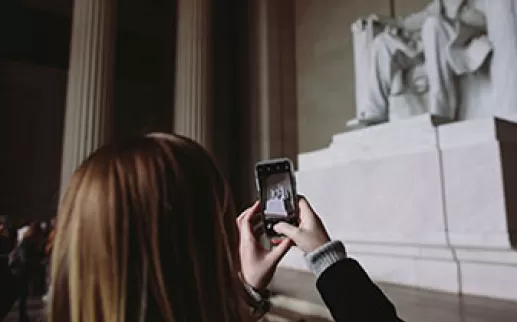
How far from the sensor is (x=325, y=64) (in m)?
6.73

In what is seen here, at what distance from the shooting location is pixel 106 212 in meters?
0.66

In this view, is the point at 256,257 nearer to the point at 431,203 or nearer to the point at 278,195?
the point at 278,195

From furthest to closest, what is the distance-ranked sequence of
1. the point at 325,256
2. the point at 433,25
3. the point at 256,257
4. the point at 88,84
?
the point at 88,84 → the point at 433,25 → the point at 256,257 → the point at 325,256

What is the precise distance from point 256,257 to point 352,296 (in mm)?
287

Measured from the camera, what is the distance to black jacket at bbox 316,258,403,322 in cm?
71

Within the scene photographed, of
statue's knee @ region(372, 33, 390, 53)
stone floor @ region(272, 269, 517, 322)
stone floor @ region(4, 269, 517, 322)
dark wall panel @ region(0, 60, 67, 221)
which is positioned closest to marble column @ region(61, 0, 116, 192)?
dark wall panel @ region(0, 60, 67, 221)

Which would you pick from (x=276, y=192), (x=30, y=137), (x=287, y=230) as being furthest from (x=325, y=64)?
(x=287, y=230)

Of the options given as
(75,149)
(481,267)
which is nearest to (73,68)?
(75,149)

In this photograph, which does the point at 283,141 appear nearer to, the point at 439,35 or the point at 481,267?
the point at 439,35

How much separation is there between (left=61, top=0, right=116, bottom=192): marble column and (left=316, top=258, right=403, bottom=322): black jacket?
17.1 ft

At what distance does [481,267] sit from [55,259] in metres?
2.47

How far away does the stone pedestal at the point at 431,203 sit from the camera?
2.54 m

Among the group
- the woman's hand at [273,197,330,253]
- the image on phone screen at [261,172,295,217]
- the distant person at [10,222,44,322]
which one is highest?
the image on phone screen at [261,172,295,217]

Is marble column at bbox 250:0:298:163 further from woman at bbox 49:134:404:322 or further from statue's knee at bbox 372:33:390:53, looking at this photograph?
woman at bbox 49:134:404:322
